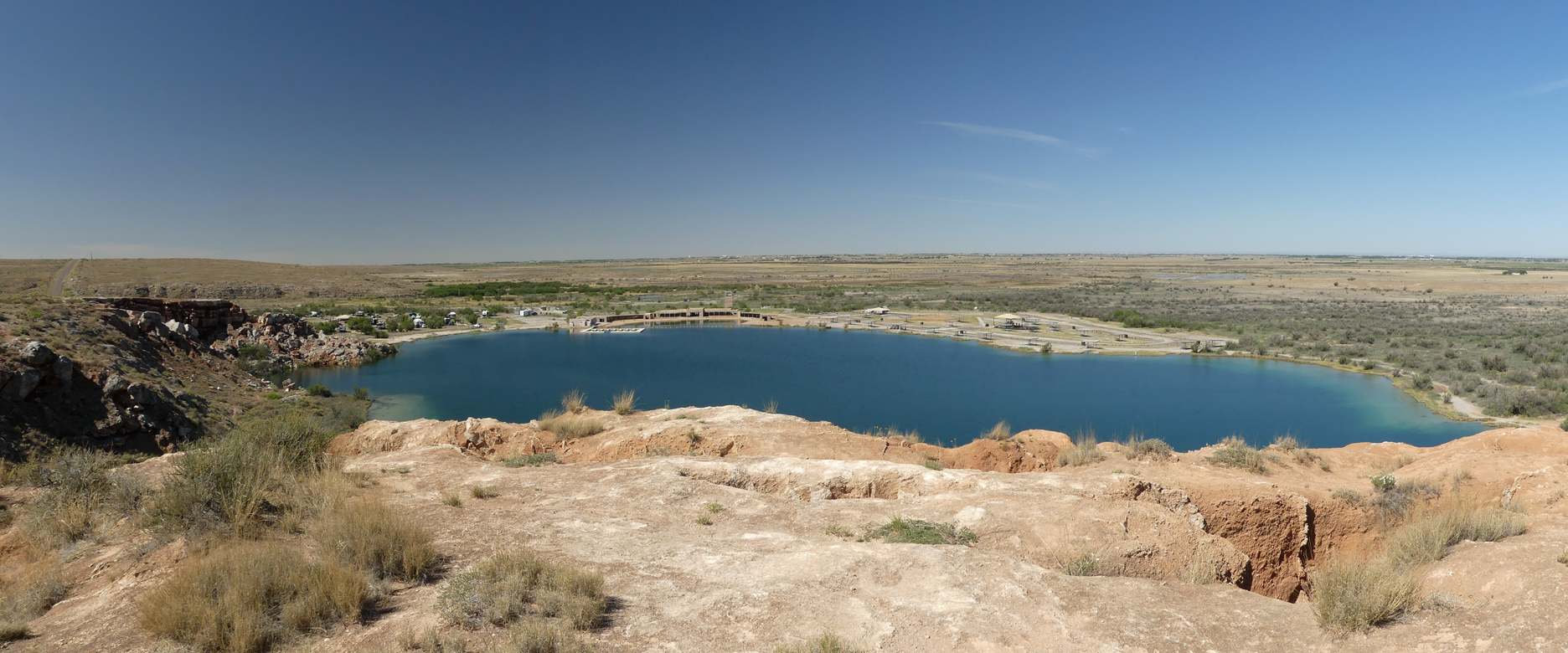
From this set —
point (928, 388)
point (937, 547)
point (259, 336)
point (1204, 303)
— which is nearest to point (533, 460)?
point (937, 547)

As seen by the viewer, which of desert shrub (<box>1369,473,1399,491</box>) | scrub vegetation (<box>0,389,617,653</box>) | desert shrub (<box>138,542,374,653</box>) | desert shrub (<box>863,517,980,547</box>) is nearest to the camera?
desert shrub (<box>138,542,374,653</box>)

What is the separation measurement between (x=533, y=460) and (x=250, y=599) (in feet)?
21.9

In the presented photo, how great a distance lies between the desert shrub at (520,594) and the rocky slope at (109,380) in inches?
599

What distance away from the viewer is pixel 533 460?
1114 centimetres

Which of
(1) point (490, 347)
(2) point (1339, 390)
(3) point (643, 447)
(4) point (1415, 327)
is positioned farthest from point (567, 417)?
(4) point (1415, 327)

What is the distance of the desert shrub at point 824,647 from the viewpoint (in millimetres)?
4531

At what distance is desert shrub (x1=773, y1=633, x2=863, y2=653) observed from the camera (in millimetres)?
4531

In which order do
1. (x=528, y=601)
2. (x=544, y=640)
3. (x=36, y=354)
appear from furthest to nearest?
(x=36, y=354) < (x=528, y=601) < (x=544, y=640)

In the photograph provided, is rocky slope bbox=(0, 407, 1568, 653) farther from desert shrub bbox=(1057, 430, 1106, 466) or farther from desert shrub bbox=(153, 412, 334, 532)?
desert shrub bbox=(153, 412, 334, 532)

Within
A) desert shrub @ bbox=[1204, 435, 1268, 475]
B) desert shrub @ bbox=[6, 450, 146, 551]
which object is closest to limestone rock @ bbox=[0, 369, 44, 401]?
desert shrub @ bbox=[6, 450, 146, 551]

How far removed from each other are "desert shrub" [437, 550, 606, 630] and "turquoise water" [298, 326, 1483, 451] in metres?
25.5

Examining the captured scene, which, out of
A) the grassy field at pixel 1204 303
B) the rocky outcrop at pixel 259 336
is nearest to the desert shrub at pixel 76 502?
the rocky outcrop at pixel 259 336

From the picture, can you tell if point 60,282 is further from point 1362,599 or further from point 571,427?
point 1362,599

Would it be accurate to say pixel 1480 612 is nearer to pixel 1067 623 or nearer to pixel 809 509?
pixel 1067 623
